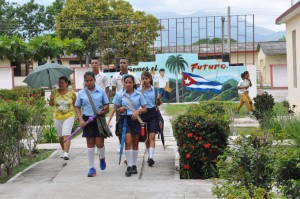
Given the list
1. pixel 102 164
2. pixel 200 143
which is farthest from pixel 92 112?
pixel 200 143

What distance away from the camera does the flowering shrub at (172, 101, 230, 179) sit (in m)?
9.20

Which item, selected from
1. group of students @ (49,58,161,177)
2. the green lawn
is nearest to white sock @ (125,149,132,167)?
group of students @ (49,58,161,177)

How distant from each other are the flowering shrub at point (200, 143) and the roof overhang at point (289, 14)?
7.91 m

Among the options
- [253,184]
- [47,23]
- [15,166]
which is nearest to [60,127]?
[15,166]

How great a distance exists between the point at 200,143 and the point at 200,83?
18594 mm

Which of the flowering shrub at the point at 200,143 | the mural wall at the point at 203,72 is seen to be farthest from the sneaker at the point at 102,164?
the mural wall at the point at 203,72

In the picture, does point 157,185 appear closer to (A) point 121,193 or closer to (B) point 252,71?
(A) point 121,193

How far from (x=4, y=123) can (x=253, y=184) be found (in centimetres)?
425

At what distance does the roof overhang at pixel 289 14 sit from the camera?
54.3 ft

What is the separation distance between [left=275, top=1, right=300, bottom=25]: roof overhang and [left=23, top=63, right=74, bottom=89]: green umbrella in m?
7.43

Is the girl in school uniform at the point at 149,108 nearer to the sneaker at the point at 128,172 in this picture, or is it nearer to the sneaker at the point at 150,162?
the sneaker at the point at 150,162

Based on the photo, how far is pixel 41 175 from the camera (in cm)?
980

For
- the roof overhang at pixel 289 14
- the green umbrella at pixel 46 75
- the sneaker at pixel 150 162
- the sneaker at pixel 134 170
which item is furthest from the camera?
the roof overhang at pixel 289 14

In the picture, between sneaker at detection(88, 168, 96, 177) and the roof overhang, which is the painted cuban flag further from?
sneaker at detection(88, 168, 96, 177)
